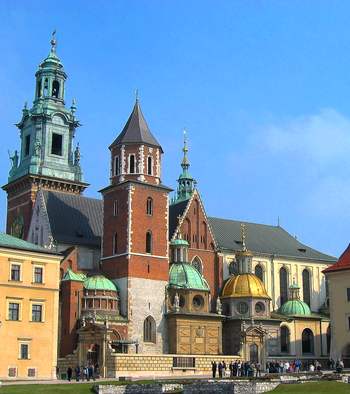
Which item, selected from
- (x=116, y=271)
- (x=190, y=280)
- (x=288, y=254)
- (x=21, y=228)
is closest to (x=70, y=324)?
(x=116, y=271)

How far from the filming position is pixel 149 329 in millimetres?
59625

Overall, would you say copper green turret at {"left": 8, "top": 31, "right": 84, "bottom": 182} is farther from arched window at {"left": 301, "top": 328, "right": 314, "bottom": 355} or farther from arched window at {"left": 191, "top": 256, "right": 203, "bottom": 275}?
arched window at {"left": 301, "top": 328, "right": 314, "bottom": 355}

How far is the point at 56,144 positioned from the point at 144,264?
80.3 feet

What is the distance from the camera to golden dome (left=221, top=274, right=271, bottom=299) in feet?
222

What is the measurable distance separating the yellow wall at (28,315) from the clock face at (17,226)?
21.3 metres

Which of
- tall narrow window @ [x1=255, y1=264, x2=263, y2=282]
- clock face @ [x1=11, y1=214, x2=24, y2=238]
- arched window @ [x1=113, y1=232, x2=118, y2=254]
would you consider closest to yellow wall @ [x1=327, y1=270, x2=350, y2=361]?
tall narrow window @ [x1=255, y1=264, x2=263, y2=282]

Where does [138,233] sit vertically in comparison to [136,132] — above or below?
below

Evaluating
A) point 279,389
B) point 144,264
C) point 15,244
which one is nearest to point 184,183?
point 144,264

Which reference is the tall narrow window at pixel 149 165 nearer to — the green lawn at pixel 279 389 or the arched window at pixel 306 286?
the arched window at pixel 306 286

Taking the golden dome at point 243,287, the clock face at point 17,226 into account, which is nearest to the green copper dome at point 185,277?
the golden dome at point 243,287

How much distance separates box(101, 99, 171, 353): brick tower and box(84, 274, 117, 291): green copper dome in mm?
1071

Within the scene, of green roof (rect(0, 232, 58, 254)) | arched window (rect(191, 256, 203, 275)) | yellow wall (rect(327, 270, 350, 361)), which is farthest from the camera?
arched window (rect(191, 256, 203, 275))

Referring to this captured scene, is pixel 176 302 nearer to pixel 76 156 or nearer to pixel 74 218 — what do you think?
pixel 74 218

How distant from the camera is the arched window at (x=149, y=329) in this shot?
59.2 meters
